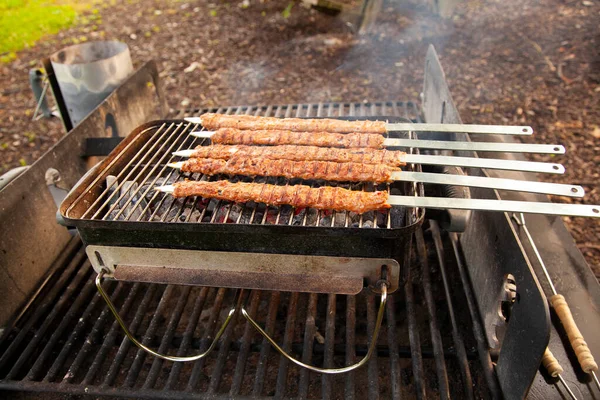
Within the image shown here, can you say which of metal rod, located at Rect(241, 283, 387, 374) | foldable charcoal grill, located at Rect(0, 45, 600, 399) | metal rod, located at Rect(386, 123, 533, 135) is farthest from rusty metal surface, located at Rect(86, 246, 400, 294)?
metal rod, located at Rect(386, 123, 533, 135)

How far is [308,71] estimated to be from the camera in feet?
24.9

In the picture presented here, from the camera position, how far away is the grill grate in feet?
9.35

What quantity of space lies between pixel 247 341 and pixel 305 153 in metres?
1.47

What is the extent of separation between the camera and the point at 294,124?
10.9ft

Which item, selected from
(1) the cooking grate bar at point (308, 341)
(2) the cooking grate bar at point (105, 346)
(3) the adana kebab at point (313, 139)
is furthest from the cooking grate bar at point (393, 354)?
(2) the cooking grate bar at point (105, 346)

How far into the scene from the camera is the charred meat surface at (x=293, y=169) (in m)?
2.65

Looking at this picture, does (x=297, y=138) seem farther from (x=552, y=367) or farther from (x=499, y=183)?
(x=552, y=367)

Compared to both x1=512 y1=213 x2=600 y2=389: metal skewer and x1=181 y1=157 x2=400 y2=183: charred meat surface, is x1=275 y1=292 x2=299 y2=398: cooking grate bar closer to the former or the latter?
x1=181 y1=157 x2=400 y2=183: charred meat surface

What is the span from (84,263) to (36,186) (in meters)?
0.81

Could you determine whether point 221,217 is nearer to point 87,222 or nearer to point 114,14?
point 87,222

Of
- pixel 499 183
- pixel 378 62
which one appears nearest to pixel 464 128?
pixel 499 183

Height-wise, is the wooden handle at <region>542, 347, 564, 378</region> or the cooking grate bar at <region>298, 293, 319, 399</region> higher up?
the wooden handle at <region>542, 347, 564, 378</region>

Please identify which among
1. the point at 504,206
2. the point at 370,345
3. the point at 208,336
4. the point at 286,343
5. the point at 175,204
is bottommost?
the point at 208,336

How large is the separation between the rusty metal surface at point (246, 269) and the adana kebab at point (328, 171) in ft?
1.80
